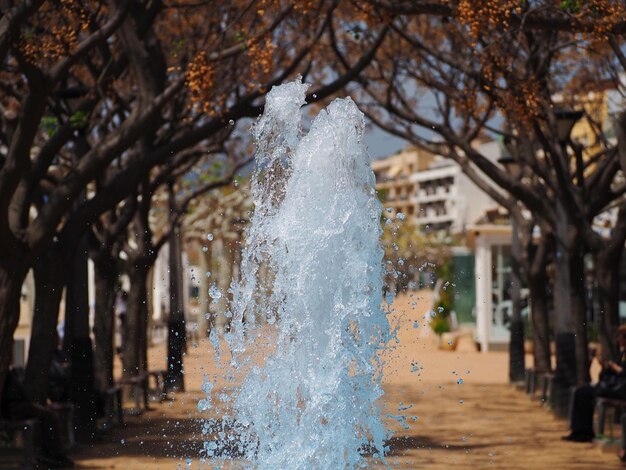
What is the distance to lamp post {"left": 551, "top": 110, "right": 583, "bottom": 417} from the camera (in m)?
18.3

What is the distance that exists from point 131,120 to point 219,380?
1587 centimetres

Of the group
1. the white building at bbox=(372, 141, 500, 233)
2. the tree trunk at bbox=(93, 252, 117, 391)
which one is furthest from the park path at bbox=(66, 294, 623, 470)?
the white building at bbox=(372, 141, 500, 233)

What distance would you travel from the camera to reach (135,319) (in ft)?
77.0

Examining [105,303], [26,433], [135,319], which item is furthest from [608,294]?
[26,433]

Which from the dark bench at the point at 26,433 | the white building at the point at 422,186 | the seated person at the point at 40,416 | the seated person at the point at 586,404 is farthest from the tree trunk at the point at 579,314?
the white building at the point at 422,186

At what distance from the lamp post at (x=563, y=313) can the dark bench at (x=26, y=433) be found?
7976 mm

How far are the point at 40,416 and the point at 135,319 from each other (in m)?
9.61

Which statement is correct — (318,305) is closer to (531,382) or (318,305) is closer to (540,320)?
(531,382)

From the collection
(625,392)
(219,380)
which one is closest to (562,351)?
(625,392)

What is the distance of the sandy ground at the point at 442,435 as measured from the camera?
1418 centimetres

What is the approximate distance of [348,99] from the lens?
10.3m

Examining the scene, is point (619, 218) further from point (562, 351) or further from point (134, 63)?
point (134, 63)

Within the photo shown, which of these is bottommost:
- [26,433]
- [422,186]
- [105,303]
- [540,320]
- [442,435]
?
[442,435]

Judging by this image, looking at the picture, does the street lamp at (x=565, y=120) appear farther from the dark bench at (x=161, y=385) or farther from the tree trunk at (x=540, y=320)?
the dark bench at (x=161, y=385)
